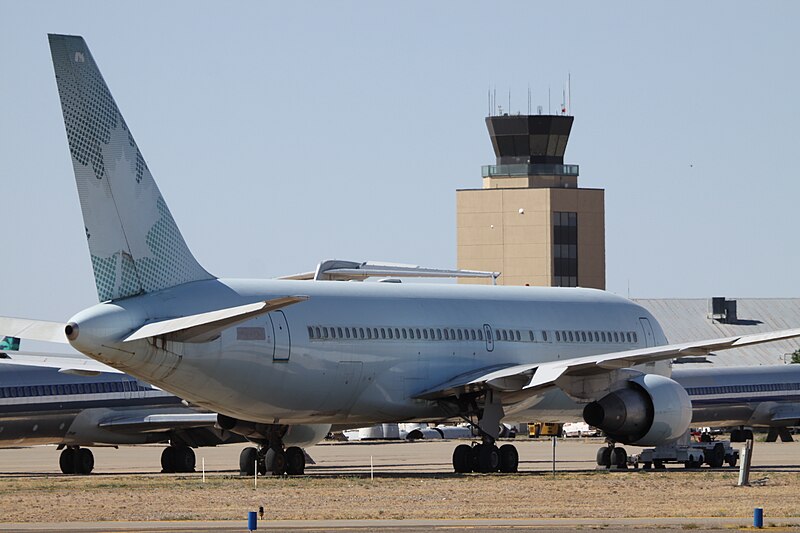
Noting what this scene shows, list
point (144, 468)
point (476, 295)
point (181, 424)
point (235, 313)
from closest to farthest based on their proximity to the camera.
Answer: point (235, 313), point (476, 295), point (181, 424), point (144, 468)

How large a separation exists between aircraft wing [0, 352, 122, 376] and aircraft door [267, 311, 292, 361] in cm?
510

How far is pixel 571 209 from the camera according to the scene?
130875 mm

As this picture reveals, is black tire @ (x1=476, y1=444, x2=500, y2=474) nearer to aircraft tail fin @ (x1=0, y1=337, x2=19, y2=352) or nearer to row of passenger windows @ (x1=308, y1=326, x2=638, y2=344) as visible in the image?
row of passenger windows @ (x1=308, y1=326, x2=638, y2=344)

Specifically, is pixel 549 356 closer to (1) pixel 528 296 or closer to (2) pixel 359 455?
(1) pixel 528 296

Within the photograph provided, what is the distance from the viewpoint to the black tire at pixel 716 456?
43875mm

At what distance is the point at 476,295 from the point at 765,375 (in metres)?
36.0

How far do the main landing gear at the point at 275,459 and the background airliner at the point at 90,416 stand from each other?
5613mm

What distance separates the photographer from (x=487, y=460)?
37281mm

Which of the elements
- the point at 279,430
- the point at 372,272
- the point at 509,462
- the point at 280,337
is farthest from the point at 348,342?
the point at 372,272

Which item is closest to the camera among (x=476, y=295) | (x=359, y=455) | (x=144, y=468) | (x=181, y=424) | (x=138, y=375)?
(x=138, y=375)

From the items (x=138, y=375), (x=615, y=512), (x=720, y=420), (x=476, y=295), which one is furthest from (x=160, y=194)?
(x=720, y=420)

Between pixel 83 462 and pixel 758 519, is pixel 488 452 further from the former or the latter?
pixel 758 519

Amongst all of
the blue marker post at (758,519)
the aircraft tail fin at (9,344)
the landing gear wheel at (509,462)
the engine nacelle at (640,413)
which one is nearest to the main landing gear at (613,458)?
the engine nacelle at (640,413)

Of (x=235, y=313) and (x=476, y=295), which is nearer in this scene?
(x=235, y=313)
